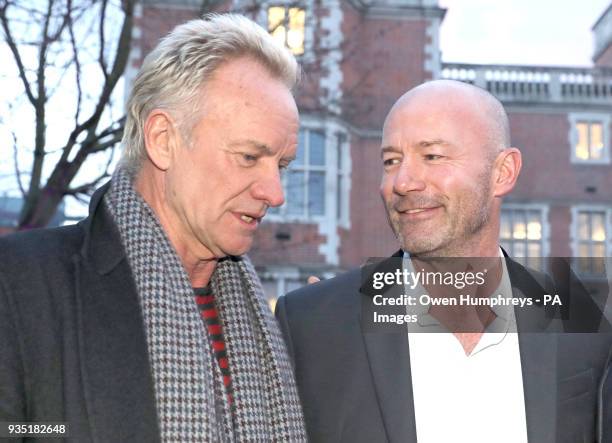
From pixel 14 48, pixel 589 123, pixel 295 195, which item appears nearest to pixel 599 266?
pixel 14 48

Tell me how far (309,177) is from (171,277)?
1488 centimetres

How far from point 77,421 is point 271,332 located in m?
0.81

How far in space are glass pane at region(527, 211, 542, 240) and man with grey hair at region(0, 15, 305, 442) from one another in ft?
64.7

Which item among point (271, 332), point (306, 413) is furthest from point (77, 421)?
point (306, 413)

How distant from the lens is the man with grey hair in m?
2.08

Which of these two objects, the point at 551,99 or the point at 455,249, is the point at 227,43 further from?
the point at 551,99

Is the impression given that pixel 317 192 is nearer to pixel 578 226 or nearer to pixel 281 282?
pixel 281 282

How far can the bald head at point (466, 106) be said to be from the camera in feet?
10.2

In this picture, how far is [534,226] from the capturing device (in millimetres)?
21656

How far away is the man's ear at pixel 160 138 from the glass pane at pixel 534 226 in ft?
65.8

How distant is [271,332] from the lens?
2705 millimetres

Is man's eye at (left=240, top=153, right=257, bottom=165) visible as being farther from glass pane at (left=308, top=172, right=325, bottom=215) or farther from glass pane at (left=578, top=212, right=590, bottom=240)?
glass pane at (left=578, top=212, right=590, bottom=240)

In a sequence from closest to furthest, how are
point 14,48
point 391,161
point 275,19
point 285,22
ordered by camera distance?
point 391,161
point 14,48
point 285,22
point 275,19

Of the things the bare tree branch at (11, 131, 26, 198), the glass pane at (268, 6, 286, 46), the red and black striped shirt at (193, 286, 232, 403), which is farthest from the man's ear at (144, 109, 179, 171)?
the glass pane at (268, 6, 286, 46)
